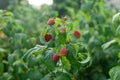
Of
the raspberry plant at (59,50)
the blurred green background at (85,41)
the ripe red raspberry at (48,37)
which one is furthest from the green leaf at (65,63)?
the blurred green background at (85,41)

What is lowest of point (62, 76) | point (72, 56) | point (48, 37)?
point (62, 76)

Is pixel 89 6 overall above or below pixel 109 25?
above

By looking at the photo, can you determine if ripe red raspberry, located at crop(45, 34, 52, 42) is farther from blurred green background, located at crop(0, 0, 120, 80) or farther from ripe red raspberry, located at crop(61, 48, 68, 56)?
blurred green background, located at crop(0, 0, 120, 80)

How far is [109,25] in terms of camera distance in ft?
15.0

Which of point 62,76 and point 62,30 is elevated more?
point 62,30

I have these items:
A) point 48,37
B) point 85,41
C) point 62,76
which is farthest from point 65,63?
point 85,41

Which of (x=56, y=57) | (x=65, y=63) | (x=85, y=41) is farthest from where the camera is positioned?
(x=85, y=41)

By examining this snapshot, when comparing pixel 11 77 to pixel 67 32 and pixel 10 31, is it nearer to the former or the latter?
pixel 10 31

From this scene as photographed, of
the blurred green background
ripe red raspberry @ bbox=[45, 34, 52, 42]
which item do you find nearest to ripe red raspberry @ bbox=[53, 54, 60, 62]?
ripe red raspberry @ bbox=[45, 34, 52, 42]

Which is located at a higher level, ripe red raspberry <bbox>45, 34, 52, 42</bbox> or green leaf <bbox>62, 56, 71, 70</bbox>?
ripe red raspberry <bbox>45, 34, 52, 42</bbox>

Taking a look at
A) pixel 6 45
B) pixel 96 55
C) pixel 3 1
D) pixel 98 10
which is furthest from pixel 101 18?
pixel 3 1

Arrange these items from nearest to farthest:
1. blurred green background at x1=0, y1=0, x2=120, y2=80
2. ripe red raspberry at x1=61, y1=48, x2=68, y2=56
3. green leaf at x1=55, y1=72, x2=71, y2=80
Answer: ripe red raspberry at x1=61, y1=48, x2=68, y2=56 < green leaf at x1=55, y1=72, x2=71, y2=80 < blurred green background at x1=0, y1=0, x2=120, y2=80

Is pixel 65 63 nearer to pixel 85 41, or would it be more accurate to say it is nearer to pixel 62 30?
pixel 62 30

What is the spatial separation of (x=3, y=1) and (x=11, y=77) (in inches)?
294
